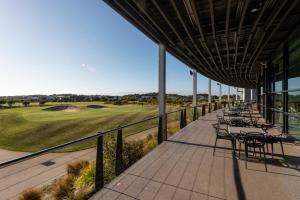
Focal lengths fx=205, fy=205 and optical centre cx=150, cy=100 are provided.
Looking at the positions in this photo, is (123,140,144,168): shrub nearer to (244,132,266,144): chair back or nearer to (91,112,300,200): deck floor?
(91,112,300,200): deck floor

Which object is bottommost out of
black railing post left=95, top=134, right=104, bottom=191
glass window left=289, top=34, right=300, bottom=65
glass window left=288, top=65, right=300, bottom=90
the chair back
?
black railing post left=95, top=134, right=104, bottom=191

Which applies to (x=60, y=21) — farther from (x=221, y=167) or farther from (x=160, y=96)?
(x=221, y=167)

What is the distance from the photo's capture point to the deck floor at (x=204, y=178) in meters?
2.83

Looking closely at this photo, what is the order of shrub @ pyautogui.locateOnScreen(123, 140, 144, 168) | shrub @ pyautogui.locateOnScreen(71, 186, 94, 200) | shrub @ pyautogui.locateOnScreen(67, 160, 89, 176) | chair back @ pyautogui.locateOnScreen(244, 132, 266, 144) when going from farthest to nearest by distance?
1. shrub @ pyautogui.locateOnScreen(67, 160, 89, 176)
2. shrub @ pyautogui.locateOnScreen(123, 140, 144, 168)
3. chair back @ pyautogui.locateOnScreen(244, 132, 266, 144)
4. shrub @ pyautogui.locateOnScreen(71, 186, 94, 200)

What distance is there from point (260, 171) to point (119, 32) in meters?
12.6

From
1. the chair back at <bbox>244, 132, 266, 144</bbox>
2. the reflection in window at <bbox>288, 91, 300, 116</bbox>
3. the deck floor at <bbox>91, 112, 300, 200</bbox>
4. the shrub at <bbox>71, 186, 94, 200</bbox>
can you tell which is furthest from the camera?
the reflection in window at <bbox>288, 91, 300, 116</bbox>

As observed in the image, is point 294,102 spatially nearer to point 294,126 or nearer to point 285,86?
point 294,126

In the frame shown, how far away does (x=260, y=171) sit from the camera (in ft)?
12.0

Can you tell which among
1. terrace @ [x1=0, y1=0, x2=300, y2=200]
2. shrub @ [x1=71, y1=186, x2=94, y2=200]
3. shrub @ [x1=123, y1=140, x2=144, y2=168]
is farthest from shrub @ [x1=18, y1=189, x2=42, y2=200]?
shrub @ [x1=123, y1=140, x2=144, y2=168]

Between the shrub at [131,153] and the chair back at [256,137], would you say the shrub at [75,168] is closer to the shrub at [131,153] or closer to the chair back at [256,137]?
the shrub at [131,153]

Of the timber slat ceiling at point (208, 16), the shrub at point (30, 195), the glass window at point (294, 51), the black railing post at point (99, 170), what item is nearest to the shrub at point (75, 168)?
the shrub at point (30, 195)

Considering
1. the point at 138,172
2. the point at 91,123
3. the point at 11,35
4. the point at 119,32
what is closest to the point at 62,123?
the point at 91,123

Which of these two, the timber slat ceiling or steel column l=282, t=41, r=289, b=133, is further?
steel column l=282, t=41, r=289, b=133

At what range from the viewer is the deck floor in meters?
2.83
